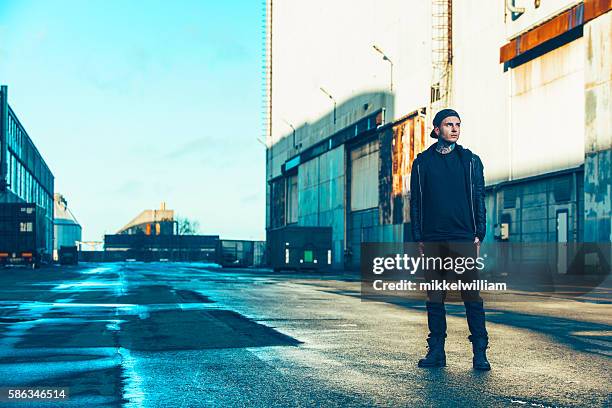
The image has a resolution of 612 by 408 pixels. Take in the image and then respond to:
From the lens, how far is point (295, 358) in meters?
7.23

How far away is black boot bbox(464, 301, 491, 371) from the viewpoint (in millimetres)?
6562

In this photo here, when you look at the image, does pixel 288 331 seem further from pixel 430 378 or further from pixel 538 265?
pixel 538 265

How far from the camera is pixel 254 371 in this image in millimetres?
6469

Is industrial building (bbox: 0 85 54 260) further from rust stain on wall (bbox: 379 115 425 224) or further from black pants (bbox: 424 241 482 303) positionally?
black pants (bbox: 424 241 482 303)

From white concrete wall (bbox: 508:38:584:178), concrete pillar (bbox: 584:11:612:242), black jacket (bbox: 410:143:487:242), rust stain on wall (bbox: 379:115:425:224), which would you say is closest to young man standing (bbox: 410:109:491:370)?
black jacket (bbox: 410:143:487:242)

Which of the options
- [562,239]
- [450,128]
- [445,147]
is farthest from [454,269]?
[562,239]

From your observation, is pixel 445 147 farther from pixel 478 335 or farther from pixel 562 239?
pixel 562 239

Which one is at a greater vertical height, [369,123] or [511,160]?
[369,123]

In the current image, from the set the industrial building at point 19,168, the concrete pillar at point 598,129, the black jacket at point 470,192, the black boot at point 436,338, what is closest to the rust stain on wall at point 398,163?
the concrete pillar at point 598,129

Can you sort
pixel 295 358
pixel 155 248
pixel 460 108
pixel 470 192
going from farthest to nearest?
pixel 155 248
pixel 460 108
pixel 295 358
pixel 470 192

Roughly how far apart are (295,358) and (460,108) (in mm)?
38690

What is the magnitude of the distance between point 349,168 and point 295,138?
17023 mm

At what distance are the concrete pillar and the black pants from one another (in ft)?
86.4

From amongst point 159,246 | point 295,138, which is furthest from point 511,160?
point 159,246
